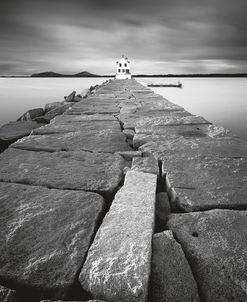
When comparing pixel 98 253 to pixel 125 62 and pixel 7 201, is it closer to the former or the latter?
pixel 7 201

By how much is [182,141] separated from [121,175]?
1.01m

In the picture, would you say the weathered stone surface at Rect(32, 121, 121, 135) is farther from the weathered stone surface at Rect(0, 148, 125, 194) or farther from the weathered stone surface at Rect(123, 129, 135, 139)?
the weathered stone surface at Rect(0, 148, 125, 194)

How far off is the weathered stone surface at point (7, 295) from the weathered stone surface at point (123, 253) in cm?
25

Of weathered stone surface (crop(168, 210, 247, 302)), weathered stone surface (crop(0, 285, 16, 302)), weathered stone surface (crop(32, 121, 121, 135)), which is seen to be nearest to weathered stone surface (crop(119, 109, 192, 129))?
weathered stone surface (crop(32, 121, 121, 135))

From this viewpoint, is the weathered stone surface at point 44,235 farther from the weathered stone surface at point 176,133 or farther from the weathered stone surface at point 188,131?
the weathered stone surface at point 188,131

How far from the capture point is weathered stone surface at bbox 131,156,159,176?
6.10 feet

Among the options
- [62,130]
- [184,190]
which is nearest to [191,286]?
[184,190]

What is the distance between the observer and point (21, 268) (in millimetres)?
Answer: 1004

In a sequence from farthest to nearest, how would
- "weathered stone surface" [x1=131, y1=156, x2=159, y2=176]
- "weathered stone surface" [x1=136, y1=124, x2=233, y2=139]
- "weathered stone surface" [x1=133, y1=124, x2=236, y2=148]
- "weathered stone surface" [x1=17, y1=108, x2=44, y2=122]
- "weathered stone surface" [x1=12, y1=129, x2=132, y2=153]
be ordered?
"weathered stone surface" [x1=17, y1=108, x2=44, y2=122], "weathered stone surface" [x1=136, y1=124, x2=233, y2=139], "weathered stone surface" [x1=133, y1=124, x2=236, y2=148], "weathered stone surface" [x1=12, y1=129, x2=132, y2=153], "weathered stone surface" [x1=131, y1=156, x2=159, y2=176]

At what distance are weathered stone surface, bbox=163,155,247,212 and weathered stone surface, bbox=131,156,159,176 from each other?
0.08 m

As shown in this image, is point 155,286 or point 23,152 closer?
point 155,286

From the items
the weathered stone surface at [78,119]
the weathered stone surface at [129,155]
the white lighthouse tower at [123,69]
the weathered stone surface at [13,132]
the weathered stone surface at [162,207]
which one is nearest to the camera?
the weathered stone surface at [162,207]

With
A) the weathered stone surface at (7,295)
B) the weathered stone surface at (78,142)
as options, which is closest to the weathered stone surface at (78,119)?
the weathered stone surface at (78,142)

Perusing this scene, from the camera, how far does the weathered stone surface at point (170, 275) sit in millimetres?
892
